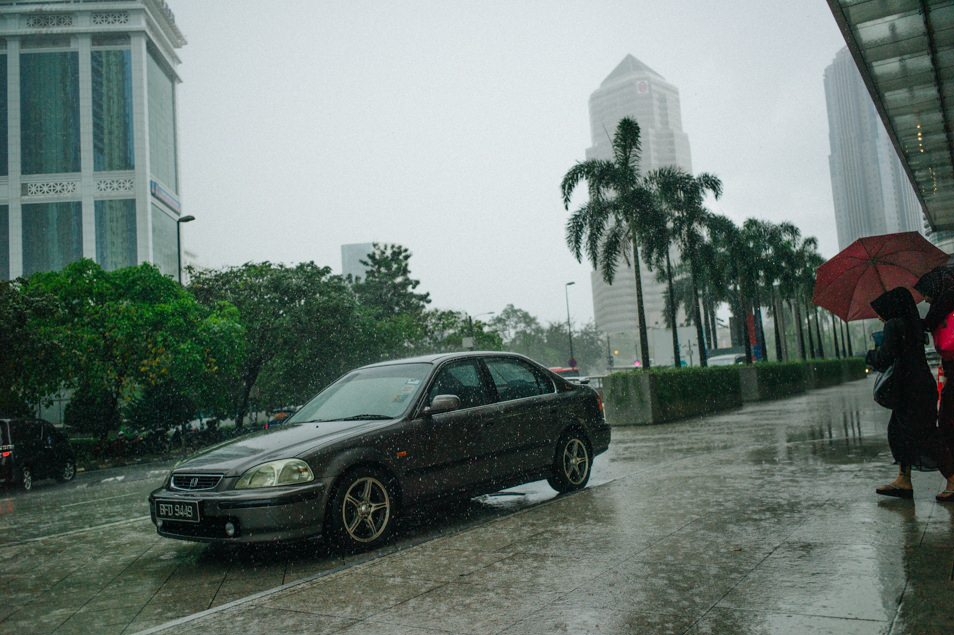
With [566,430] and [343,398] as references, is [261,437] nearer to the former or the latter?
[343,398]

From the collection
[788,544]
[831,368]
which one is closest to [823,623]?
[788,544]

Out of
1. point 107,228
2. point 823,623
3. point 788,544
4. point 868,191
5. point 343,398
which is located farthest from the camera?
point 868,191

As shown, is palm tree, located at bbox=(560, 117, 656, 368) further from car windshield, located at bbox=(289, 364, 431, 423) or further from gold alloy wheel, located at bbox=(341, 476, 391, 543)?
gold alloy wheel, located at bbox=(341, 476, 391, 543)

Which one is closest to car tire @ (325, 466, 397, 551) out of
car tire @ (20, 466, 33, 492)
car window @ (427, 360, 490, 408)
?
car window @ (427, 360, 490, 408)

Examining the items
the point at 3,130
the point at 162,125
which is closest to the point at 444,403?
the point at 3,130

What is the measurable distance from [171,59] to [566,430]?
4669 inches

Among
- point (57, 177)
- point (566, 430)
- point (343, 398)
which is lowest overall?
point (566, 430)

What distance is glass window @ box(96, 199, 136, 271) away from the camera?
90938mm

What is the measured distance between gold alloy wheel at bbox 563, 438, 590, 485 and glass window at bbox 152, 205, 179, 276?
91549mm

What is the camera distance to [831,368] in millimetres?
41219

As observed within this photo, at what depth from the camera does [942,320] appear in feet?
19.2

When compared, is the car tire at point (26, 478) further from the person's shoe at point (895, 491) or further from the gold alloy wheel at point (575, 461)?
the person's shoe at point (895, 491)

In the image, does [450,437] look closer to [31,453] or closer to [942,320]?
[942,320]

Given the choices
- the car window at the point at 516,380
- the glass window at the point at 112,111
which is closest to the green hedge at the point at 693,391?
the car window at the point at 516,380
